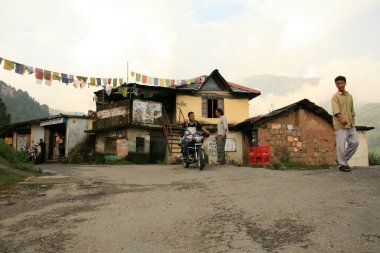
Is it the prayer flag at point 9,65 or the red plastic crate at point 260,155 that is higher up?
the prayer flag at point 9,65

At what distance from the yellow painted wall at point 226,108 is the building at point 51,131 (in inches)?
312

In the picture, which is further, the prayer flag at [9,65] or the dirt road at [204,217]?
the prayer flag at [9,65]

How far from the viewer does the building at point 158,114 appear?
20219mm

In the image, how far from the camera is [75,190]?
6.59 metres

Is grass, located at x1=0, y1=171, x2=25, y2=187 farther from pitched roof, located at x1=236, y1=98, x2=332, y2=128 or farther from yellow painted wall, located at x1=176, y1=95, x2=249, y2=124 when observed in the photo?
yellow painted wall, located at x1=176, y1=95, x2=249, y2=124

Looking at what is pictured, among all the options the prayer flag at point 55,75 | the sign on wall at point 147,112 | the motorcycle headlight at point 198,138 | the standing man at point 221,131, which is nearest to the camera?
the motorcycle headlight at point 198,138

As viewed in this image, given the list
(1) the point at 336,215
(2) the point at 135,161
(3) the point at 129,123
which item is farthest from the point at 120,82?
(1) the point at 336,215

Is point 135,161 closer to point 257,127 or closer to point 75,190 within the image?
point 257,127

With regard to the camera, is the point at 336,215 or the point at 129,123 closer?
the point at 336,215

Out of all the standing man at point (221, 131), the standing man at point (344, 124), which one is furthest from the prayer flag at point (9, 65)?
the standing man at point (344, 124)

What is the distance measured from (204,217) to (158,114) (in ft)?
57.3

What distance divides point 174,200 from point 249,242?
7.17ft

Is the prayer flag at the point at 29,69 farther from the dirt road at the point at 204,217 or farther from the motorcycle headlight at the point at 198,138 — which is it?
the dirt road at the point at 204,217

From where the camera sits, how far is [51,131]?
27.2m
